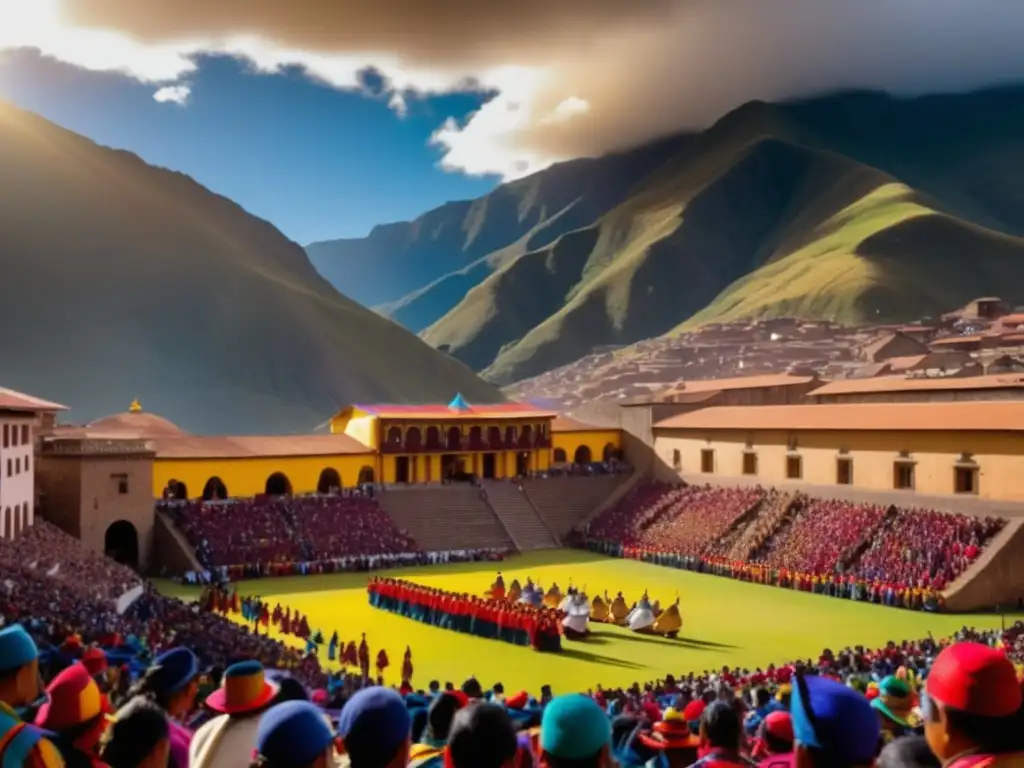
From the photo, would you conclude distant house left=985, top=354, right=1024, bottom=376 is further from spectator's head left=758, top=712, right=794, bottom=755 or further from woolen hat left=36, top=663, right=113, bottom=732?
woolen hat left=36, top=663, right=113, bottom=732

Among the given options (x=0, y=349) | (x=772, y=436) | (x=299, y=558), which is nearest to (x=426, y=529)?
(x=299, y=558)

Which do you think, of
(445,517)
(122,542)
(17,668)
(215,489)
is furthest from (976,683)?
(215,489)

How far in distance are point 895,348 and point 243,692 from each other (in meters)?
73.3

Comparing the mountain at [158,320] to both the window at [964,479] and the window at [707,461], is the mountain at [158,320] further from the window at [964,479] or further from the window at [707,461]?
the window at [964,479]

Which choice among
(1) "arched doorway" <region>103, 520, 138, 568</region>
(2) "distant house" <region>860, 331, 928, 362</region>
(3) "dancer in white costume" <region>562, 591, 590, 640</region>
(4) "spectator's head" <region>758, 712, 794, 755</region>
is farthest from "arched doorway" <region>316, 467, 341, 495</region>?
(2) "distant house" <region>860, 331, 928, 362</region>

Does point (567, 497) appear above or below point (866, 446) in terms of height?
below

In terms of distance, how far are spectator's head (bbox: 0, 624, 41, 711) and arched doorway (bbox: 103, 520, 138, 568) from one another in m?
32.0

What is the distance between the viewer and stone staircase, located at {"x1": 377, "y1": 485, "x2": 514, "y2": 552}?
128 feet

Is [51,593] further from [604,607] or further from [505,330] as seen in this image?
[505,330]

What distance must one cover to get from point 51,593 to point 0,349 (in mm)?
69200

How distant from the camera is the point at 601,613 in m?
25.9

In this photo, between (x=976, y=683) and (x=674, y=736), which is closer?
(x=976, y=683)

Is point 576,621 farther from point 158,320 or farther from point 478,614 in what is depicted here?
point 158,320

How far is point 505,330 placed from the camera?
6722 inches
